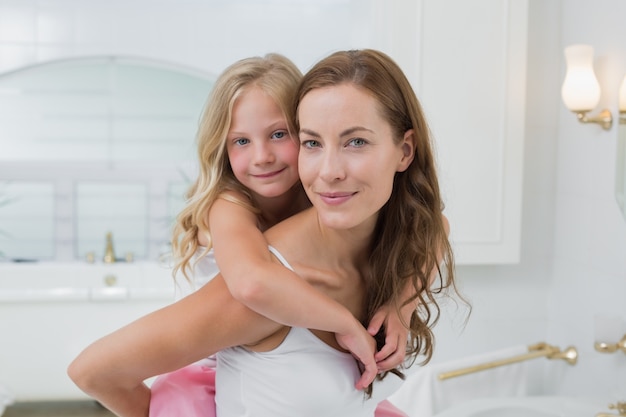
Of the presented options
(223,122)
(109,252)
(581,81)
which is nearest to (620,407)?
(581,81)

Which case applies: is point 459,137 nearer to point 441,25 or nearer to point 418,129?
point 441,25

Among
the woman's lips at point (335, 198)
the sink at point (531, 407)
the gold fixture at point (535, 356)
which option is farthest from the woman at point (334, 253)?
the gold fixture at point (535, 356)

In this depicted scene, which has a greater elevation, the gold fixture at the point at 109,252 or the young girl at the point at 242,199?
the young girl at the point at 242,199

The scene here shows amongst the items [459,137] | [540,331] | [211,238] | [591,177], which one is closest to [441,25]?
[459,137]

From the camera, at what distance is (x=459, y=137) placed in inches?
117

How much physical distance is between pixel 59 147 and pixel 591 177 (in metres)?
3.47

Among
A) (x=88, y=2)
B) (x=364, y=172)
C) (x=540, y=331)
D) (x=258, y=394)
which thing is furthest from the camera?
(x=88, y=2)

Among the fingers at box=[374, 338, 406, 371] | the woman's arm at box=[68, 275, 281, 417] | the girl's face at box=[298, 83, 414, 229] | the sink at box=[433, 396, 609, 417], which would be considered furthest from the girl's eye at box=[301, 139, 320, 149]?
the sink at box=[433, 396, 609, 417]

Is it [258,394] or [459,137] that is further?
[459,137]

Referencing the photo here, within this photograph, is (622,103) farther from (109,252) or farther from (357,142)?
(109,252)

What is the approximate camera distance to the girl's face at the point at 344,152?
1181mm

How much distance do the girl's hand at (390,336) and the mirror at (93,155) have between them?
12.2 ft

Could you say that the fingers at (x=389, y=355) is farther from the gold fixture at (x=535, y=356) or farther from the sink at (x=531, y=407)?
the gold fixture at (x=535, y=356)

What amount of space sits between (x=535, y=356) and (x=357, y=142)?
206 centimetres
